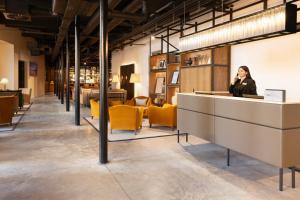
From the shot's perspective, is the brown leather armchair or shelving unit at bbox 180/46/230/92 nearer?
shelving unit at bbox 180/46/230/92

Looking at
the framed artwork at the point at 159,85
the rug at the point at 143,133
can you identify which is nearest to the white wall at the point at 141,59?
the framed artwork at the point at 159,85

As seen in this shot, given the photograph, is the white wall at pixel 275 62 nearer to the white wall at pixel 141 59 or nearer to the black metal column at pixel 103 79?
the black metal column at pixel 103 79

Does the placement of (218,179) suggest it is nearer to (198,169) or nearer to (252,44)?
(198,169)

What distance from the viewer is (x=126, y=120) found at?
6.33m

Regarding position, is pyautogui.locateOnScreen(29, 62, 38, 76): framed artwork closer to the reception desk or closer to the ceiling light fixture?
the ceiling light fixture

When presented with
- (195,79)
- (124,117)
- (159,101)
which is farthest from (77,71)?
(195,79)

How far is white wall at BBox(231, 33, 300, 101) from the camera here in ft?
17.0

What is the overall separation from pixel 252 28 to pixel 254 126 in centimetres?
164

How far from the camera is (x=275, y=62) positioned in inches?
220

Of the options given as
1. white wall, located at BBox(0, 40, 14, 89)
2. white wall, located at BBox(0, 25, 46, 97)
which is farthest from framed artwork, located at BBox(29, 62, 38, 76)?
white wall, located at BBox(0, 40, 14, 89)

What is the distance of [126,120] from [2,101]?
344 cm

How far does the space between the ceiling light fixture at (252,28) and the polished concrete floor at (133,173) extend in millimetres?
2004

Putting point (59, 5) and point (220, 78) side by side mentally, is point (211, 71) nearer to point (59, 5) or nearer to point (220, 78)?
point (220, 78)

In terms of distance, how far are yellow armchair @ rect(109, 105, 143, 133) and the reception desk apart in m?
1.84
